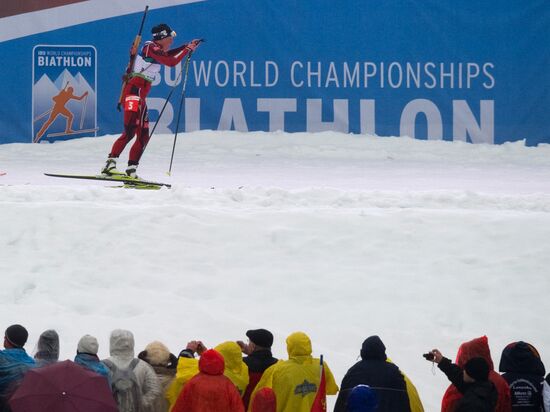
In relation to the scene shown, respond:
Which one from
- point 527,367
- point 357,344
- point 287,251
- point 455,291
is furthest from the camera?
point 287,251

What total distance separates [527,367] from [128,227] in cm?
483

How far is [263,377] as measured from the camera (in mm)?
5676

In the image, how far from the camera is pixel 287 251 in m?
9.42

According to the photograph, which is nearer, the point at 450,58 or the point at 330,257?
the point at 330,257

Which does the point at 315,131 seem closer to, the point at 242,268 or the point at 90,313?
the point at 242,268

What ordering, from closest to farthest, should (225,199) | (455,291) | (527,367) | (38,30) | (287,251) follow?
(527,367) → (455,291) → (287,251) → (225,199) → (38,30)

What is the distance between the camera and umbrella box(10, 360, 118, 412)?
4.89 m

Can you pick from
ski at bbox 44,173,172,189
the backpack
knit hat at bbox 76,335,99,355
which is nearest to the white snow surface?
ski at bbox 44,173,172,189

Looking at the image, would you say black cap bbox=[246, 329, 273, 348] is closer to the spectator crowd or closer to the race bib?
the spectator crowd

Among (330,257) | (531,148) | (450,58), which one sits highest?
(450,58)

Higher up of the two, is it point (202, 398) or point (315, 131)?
point (315, 131)

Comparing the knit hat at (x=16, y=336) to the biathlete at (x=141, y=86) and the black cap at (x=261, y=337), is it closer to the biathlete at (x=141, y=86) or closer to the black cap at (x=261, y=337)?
the black cap at (x=261, y=337)

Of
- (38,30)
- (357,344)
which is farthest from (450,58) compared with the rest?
(357,344)

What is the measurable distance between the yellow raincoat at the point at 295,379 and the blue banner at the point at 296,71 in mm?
10950
